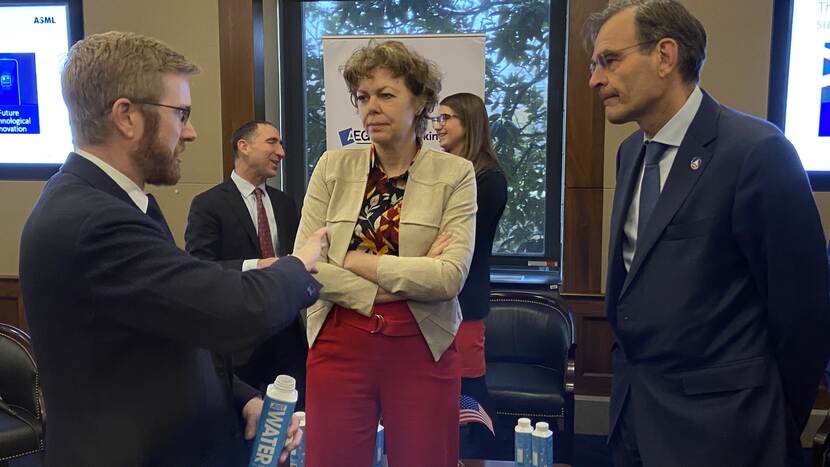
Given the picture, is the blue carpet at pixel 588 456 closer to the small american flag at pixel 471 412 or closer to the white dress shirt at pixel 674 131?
the small american flag at pixel 471 412

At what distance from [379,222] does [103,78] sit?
0.86 m

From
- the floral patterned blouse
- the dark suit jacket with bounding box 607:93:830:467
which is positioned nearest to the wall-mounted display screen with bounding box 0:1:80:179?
the floral patterned blouse

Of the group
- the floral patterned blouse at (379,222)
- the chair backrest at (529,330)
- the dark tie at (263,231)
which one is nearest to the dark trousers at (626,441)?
the floral patterned blouse at (379,222)

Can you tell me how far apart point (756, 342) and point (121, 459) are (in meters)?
1.29

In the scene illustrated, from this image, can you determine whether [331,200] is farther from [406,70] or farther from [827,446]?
[827,446]

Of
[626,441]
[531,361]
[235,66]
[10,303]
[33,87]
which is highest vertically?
[235,66]

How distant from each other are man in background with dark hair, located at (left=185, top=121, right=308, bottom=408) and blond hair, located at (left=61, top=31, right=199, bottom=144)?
166 centimetres

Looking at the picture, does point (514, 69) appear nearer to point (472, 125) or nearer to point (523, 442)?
point (472, 125)

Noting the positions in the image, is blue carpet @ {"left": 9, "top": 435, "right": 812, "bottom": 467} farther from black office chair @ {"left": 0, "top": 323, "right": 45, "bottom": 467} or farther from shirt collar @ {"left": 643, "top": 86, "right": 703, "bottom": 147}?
shirt collar @ {"left": 643, "top": 86, "right": 703, "bottom": 147}

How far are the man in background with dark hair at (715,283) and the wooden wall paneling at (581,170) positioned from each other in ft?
6.63

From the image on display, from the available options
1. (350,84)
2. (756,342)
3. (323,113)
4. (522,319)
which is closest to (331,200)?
(350,84)

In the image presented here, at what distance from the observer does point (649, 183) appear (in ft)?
5.25

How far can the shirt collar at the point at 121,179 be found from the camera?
1.23 m

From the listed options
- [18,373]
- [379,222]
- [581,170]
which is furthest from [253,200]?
[581,170]
